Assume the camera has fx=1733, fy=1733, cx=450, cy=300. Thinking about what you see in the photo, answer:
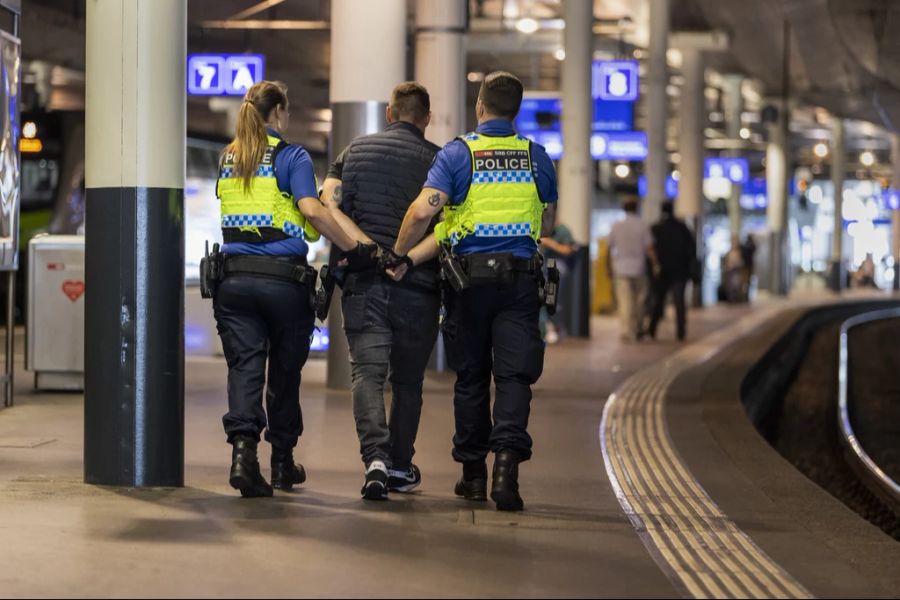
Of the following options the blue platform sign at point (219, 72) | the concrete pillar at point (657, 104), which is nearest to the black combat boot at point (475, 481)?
the blue platform sign at point (219, 72)

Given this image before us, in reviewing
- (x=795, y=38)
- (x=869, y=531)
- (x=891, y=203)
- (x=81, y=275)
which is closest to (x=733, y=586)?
(x=869, y=531)

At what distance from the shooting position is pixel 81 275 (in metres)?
12.6

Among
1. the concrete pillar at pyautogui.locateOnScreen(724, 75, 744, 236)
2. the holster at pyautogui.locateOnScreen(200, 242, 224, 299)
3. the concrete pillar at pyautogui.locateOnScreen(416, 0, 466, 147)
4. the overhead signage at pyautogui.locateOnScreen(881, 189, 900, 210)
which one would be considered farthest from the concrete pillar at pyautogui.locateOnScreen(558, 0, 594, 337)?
the overhead signage at pyautogui.locateOnScreen(881, 189, 900, 210)

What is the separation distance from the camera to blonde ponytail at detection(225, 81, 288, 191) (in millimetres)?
7480

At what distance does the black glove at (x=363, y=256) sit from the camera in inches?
292

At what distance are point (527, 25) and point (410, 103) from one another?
21.6m

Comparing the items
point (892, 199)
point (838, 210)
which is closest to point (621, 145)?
point (838, 210)

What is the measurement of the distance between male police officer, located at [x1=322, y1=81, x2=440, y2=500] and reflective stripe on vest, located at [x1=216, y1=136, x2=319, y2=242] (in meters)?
0.20

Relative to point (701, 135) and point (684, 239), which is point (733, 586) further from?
point (701, 135)

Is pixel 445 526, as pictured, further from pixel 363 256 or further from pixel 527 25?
pixel 527 25

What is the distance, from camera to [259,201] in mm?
7508

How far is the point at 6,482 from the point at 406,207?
220 cm

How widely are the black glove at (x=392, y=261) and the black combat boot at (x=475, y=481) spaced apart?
946 mm

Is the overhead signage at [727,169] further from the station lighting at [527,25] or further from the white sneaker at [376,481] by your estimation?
the white sneaker at [376,481]
